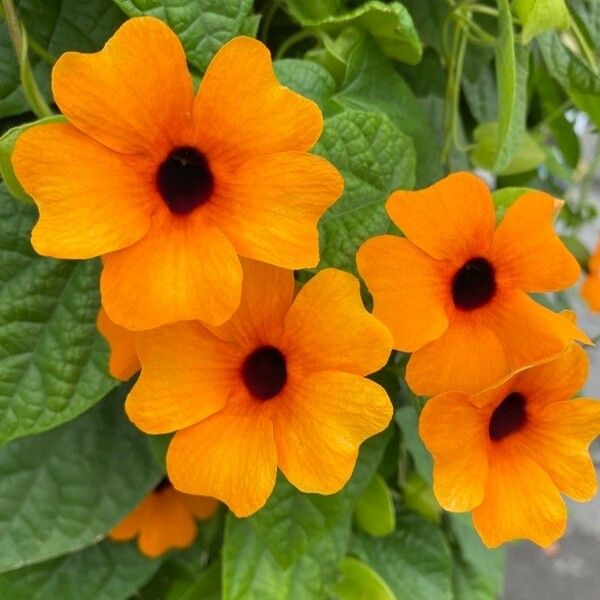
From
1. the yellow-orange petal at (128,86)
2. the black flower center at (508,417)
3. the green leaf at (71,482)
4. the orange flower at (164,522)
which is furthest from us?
the orange flower at (164,522)

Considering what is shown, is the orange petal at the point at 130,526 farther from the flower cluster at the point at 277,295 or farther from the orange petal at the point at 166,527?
the flower cluster at the point at 277,295

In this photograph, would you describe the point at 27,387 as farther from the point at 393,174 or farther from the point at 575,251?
the point at 575,251

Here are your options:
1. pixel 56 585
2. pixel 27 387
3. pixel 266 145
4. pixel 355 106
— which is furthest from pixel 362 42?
pixel 56 585

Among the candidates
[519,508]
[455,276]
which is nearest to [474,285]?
[455,276]

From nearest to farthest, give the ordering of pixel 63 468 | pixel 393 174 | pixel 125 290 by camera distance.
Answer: pixel 125 290, pixel 393 174, pixel 63 468

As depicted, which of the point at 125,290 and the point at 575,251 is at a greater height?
the point at 125,290

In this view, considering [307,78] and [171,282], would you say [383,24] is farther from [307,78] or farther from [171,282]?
[171,282]

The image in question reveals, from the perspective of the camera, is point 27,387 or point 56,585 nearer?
point 27,387

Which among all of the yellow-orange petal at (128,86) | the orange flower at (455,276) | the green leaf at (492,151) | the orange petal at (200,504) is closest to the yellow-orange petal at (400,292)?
the orange flower at (455,276)
